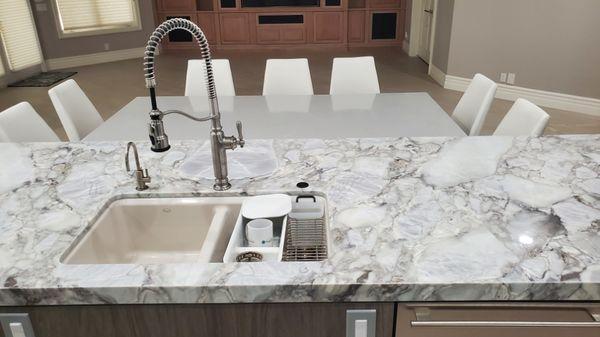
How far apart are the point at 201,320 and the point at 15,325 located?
1.69ft

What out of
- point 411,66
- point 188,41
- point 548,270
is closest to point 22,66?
point 188,41

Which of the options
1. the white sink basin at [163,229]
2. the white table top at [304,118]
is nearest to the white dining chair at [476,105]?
the white table top at [304,118]

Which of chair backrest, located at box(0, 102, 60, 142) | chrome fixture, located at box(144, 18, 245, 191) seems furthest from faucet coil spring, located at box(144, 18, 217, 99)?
chair backrest, located at box(0, 102, 60, 142)

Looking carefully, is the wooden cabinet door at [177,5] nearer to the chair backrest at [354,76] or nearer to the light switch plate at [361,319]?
the chair backrest at [354,76]

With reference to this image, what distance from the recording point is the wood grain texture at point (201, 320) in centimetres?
130

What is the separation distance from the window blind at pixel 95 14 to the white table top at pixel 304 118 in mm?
5697

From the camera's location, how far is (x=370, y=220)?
1523mm

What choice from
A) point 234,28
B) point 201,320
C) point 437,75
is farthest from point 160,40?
point 234,28

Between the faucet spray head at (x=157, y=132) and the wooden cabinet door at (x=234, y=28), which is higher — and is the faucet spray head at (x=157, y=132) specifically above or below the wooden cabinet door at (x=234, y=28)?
above

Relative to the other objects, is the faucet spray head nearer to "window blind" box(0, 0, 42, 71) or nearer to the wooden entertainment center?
"window blind" box(0, 0, 42, 71)

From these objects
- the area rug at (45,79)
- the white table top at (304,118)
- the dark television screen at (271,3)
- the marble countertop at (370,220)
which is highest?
the marble countertop at (370,220)

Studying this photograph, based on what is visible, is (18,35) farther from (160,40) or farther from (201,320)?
(201,320)

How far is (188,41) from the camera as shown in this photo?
9.14 metres

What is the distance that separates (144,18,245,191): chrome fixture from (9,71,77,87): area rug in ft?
21.3
